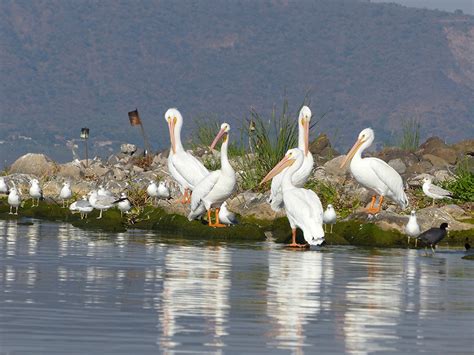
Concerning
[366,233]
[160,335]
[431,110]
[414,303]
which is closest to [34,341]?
[160,335]

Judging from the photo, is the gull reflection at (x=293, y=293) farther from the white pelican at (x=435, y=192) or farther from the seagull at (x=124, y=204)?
the seagull at (x=124, y=204)

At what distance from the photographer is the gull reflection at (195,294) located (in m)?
13.7

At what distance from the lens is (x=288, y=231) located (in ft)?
88.3

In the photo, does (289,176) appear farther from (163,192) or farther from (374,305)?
(374,305)

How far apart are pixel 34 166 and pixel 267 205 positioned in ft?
65.0

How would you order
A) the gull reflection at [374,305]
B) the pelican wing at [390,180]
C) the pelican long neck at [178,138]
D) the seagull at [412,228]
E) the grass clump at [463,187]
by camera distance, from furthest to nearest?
the pelican long neck at [178,138]
the grass clump at [463,187]
the pelican wing at [390,180]
the seagull at [412,228]
the gull reflection at [374,305]

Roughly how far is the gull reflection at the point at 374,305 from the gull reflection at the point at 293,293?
399mm

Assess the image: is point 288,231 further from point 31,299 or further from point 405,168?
point 405,168

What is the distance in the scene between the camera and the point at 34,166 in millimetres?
48188

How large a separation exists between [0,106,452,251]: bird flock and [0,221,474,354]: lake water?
1.73ft

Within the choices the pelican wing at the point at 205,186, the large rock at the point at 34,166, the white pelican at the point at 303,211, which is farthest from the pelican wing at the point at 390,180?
the large rock at the point at 34,166

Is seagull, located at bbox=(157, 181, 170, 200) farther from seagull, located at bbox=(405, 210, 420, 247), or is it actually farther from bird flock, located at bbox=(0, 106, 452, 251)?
seagull, located at bbox=(405, 210, 420, 247)

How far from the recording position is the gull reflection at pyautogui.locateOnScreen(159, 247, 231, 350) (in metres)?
13.7

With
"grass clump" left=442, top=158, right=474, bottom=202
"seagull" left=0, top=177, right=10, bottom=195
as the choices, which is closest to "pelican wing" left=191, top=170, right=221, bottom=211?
"grass clump" left=442, top=158, right=474, bottom=202
